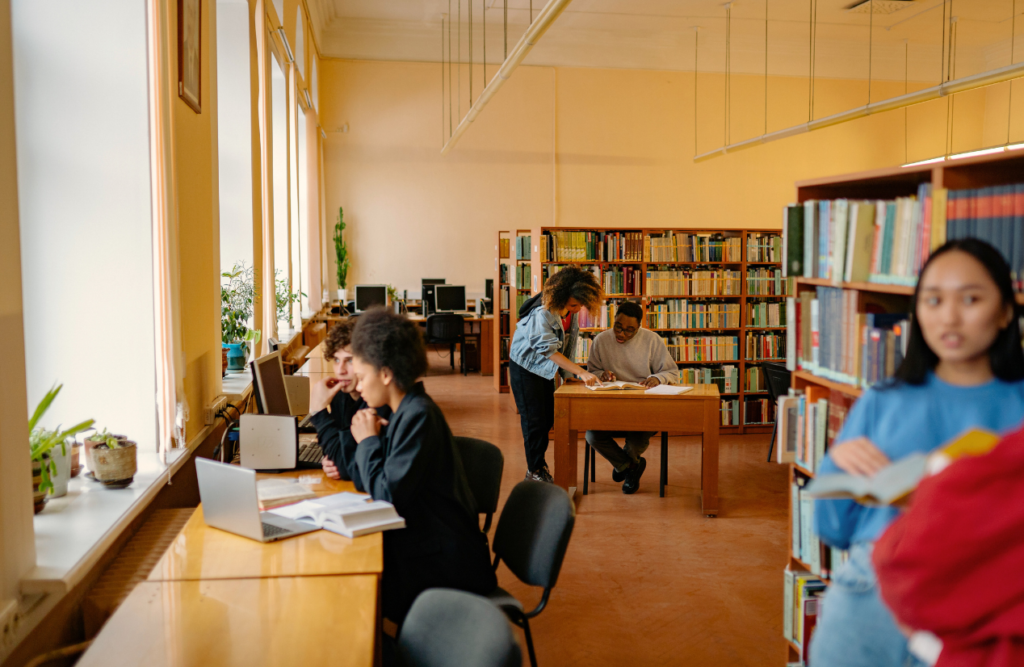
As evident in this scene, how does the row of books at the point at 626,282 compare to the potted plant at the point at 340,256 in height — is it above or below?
below

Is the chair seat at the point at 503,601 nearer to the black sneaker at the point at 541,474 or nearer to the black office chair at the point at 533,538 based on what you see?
the black office chair at the point at 533,538

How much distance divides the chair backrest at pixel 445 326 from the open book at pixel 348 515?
778cm

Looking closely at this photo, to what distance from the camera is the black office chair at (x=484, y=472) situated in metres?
2.98

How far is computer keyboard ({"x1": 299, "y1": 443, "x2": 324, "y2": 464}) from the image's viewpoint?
10.1 ft

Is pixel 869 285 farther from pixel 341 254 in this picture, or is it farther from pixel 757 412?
pixel 341 254

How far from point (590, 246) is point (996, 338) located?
585cm

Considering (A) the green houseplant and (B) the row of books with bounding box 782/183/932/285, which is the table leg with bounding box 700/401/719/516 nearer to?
(B) the row of books with bounding box 782/183/932/285

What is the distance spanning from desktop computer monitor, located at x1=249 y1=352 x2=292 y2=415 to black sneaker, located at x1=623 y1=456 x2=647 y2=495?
2.73 m

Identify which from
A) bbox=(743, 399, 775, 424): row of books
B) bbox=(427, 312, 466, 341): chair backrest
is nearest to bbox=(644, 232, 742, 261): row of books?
bbox=(743, 399, 775, 424): row of books

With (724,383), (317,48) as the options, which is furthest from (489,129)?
(724,383)

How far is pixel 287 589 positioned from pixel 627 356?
3.91 meters

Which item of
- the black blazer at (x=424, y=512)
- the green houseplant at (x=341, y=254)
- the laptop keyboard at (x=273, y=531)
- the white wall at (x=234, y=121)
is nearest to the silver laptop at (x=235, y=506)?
the laptop keyboard at (x=273, y=531)

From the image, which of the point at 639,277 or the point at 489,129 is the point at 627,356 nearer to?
the point at 639,277

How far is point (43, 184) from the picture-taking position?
275 centimetres
